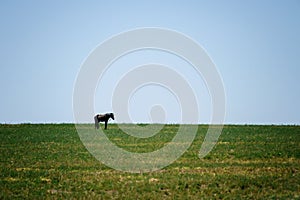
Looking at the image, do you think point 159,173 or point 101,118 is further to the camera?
point 101,118

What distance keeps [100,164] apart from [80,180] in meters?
3.85

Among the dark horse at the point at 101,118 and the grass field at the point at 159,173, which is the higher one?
the dark horse at the point at 101,118

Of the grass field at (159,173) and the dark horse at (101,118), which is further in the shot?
the dark horse at (101,118)

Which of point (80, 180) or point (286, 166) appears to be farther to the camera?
point (286, 166)

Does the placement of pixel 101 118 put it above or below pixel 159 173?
above

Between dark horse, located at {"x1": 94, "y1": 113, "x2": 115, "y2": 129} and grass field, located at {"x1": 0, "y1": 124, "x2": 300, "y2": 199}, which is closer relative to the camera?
grass field, located at {"x1": 0, "y1": 124, "x2": 300, "y2": 199}

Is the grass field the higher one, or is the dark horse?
the dark horse

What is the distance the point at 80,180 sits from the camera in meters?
20.1

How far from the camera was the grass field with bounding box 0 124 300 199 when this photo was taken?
1806cm

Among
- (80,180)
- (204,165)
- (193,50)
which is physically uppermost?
(193,50)

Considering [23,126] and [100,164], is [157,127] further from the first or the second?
[100,164]

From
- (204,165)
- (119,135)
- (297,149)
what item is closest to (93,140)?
(119,135)

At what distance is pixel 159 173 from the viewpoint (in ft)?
70.2

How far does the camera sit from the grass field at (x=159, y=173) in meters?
18.1
